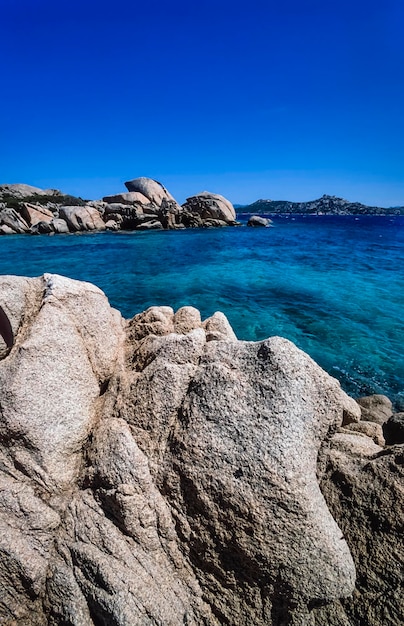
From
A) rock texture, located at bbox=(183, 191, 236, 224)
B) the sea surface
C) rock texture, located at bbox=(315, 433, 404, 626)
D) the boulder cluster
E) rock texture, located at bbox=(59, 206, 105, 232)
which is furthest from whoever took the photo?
rock texture, located at bbox=(183, 191, 236, 224)

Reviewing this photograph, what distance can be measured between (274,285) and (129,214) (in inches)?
1651

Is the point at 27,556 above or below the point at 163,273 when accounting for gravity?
above

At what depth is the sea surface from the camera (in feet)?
44.3

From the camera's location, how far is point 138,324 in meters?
6.66

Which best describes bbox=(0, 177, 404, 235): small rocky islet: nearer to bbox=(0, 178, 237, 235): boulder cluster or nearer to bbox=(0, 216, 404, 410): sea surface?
bbox=(0, 178, 237, 235): boulder cluster

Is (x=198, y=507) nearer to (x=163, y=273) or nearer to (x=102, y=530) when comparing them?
(x=102, y=530)

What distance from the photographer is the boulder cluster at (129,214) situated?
52.4 meters

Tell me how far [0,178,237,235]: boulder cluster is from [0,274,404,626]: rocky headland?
2028 inches

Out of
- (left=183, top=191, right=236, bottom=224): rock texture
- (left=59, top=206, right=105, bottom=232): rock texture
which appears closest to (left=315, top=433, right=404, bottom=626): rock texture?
(left=59, top=206, right=105, bottom=232): rock texture

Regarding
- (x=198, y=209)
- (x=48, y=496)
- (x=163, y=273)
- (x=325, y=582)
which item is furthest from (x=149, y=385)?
(x=198, y=209)

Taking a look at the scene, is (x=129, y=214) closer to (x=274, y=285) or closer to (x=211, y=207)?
(x=211, y=207)

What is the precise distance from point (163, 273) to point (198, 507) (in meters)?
23.0

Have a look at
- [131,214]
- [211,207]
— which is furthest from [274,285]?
[211,207]

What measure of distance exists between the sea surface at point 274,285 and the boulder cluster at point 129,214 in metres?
8.40
